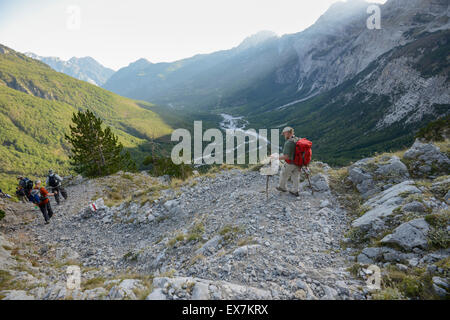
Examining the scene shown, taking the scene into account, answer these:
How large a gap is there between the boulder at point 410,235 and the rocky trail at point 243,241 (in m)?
0.02

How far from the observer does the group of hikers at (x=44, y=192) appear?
15383 millimetres

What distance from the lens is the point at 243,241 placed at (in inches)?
313

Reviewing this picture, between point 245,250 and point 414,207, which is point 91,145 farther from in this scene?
point 414,207

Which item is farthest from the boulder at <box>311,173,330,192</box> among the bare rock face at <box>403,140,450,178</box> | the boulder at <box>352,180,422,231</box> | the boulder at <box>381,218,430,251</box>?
the boulder at <box>381,218,430,251</box>

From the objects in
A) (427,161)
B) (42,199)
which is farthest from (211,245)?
(42,199)

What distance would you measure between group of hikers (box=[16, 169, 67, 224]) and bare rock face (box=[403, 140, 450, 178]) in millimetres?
23832

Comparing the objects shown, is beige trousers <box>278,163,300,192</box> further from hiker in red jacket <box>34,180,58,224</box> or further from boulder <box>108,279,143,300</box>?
hiker in red jacket <box>34,180,58,224</box>

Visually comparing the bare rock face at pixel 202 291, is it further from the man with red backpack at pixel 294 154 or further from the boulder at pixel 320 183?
the boulder at pixel 320 183

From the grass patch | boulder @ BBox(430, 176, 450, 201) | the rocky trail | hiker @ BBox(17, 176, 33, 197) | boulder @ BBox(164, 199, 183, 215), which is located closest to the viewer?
the rocky trail

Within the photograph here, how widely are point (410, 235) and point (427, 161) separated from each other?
320 inches

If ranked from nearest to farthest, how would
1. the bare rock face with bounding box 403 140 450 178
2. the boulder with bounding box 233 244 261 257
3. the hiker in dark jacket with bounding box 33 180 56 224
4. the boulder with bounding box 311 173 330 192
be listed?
1. the boulder with bounding box 233 244 261 257
2. the bare rock face with bounding box 403 140 450 178
3. the boulder with bounding box 311 173 330 192
4. the hiker in dark jacket with bounding box 33 180 56 224

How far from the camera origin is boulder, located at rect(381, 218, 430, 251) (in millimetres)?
6277
